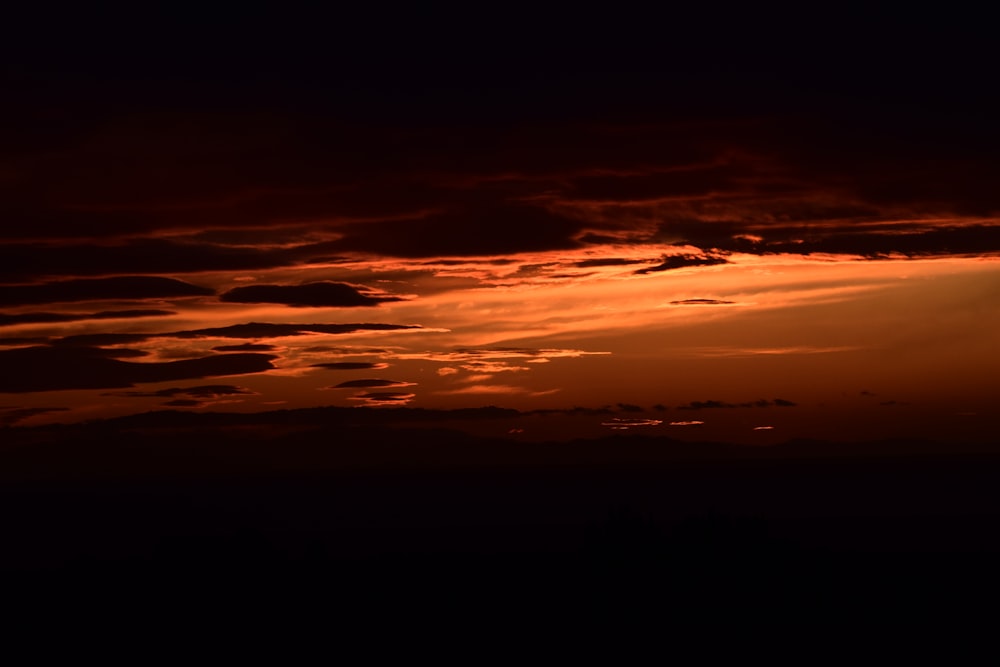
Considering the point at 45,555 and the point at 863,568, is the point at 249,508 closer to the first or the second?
the point at 45,555

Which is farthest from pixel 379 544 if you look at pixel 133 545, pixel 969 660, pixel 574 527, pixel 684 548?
pixel 969 660

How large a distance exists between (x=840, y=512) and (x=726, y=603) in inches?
4807

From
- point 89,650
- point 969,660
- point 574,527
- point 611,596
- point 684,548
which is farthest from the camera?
point 574,527

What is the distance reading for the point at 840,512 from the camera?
154875mm

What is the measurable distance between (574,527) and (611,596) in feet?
317

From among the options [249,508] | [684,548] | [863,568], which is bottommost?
[249,508]

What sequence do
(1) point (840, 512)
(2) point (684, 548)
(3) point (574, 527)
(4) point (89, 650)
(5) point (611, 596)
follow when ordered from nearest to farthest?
1. (4) point (89, 650)
2. (5) point (611, 596)
3. (2) point (684, 548)
4. (3) point (574, 527)
5. (1) point (840, 512)

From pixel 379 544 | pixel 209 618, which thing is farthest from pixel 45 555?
pixel 209 618

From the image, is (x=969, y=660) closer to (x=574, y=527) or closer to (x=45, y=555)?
(x=45, y=555)

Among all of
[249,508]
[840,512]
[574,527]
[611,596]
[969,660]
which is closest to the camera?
[969,660]

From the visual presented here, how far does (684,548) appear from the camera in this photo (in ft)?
139

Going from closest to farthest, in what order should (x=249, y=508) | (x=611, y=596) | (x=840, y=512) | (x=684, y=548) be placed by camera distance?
(x=611, y=596)
(x=684, y=548)
(x=840, y=512)
(x=249, y=508)

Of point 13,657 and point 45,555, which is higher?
point 13,657

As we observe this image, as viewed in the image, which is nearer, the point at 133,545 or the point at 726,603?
the point at 726,603
